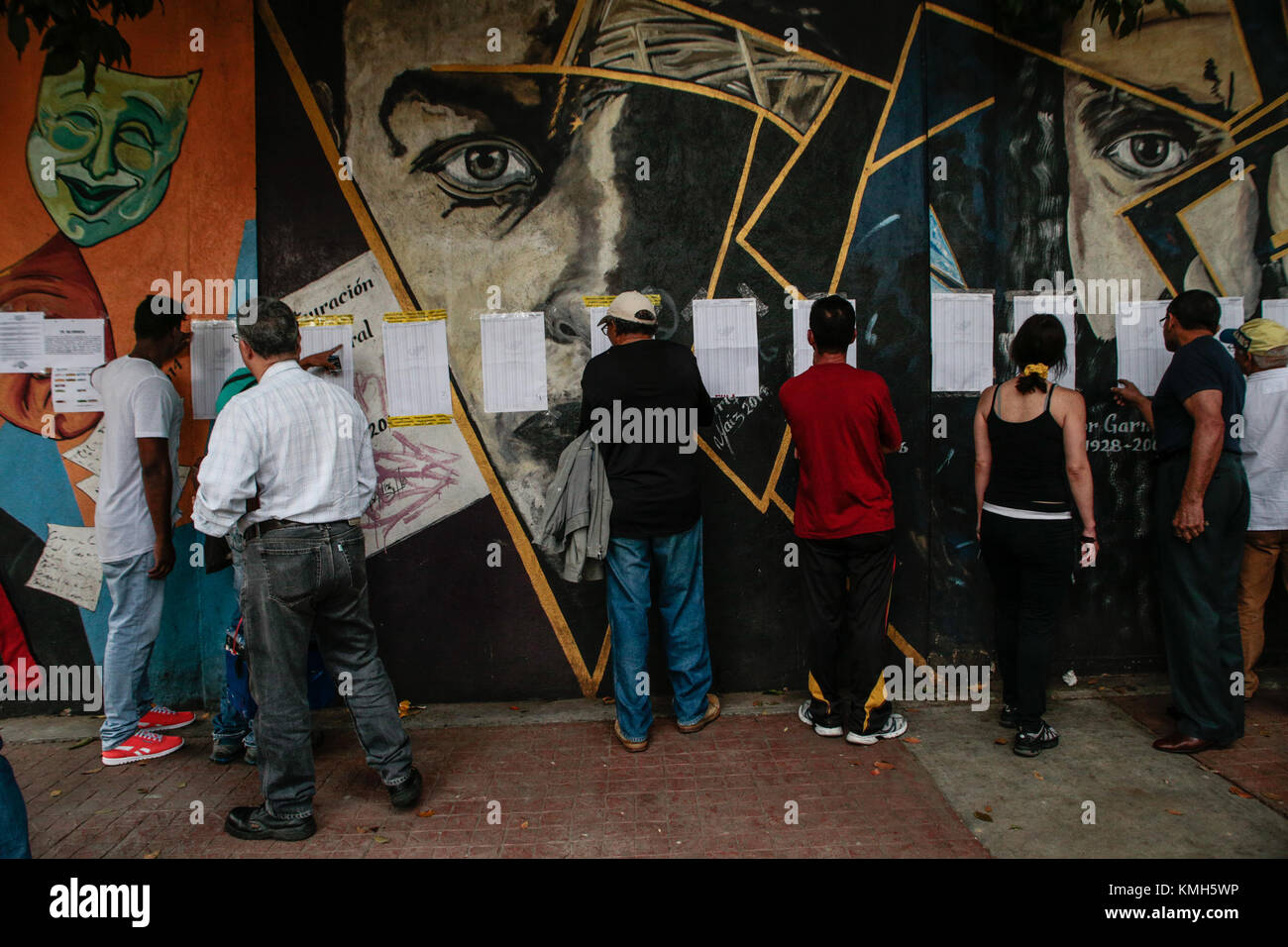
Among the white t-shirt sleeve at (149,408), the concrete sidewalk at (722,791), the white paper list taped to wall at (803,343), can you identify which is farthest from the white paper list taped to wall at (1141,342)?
the white t-shirt sleeve at (149,408)

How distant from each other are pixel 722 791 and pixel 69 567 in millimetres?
4012

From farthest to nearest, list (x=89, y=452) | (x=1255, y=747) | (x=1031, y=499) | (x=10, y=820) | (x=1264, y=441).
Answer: (x=89, y=452) < (x=1264, y=441) < (x=1255, y=747) < (x=1031, y=499) < (x=10, y=820)

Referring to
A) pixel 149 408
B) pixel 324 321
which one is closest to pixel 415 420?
pixel 324 321

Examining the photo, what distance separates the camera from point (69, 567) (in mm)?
4949

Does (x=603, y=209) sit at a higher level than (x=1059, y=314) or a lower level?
higher

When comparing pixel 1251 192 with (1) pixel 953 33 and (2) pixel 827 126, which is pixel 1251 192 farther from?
(2) pixel 827 126

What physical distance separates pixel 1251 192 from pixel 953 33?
209cm

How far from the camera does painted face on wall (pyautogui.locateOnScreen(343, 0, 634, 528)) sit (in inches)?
190

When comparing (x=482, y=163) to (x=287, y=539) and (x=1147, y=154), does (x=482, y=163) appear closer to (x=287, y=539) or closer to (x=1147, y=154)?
(x=287, y=539)

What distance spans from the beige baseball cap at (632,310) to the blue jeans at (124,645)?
9.21 ft

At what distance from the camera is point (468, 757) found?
14.2 feet

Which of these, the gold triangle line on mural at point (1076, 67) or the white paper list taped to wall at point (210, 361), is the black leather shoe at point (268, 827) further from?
the gold triangle line on mural at point (1076, 67)

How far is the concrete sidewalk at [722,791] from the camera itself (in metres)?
3.52

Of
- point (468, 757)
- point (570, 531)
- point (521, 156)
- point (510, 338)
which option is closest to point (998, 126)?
point (521, 156)
